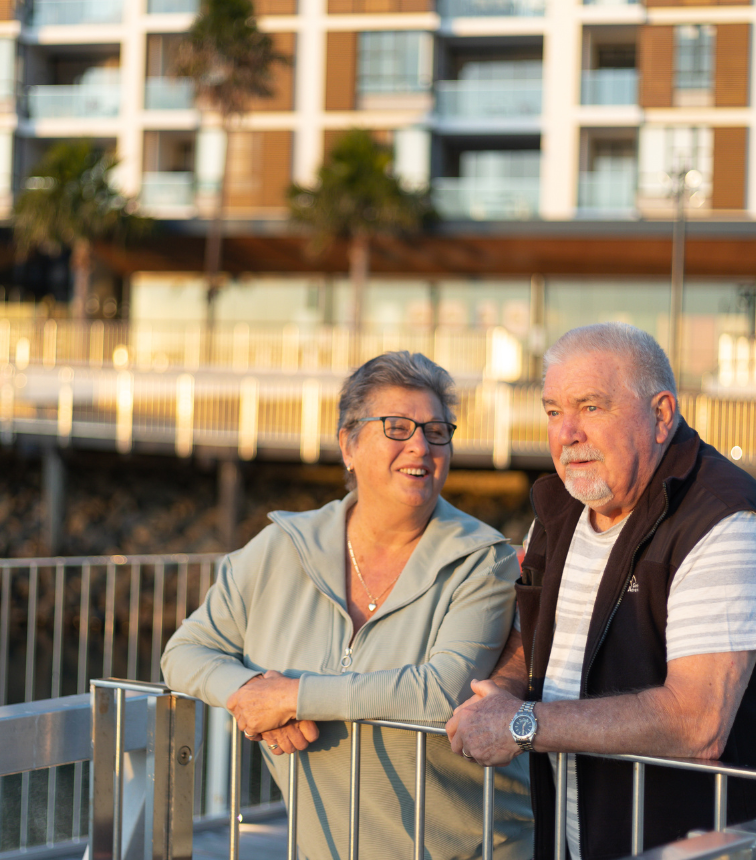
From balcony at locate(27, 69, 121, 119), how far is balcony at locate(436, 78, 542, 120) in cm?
950

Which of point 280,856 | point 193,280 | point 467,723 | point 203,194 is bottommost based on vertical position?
point 280,856

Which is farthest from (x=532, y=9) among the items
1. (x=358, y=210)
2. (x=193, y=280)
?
(x=193, y=280)

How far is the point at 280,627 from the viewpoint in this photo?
301 centimetres

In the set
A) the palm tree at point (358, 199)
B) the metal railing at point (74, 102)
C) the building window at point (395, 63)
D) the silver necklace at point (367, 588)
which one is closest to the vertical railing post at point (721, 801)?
the silver necklace at point (367, 588)

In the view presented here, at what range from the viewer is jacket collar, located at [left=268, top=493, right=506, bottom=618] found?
2930 millimetres

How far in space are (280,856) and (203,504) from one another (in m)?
16.2

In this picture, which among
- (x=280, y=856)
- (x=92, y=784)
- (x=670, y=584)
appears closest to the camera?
(x=670, y=584)

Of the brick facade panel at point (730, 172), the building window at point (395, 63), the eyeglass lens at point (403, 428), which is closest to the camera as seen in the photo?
the eyeglass lens at point (403, 428)

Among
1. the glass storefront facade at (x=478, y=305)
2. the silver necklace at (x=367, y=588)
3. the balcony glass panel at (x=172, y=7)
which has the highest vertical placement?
the balcony glass panel at (x=172, y=7)

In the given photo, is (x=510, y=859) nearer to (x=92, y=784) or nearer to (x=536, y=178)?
(x=92, y=784)

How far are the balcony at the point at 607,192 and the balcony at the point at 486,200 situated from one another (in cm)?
127

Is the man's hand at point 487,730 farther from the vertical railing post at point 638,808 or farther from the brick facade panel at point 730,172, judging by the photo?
the brick facade panel at point 730,172

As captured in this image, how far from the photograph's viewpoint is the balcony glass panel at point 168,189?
29.6 metres

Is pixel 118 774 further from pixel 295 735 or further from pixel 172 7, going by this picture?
pixel 172 7
